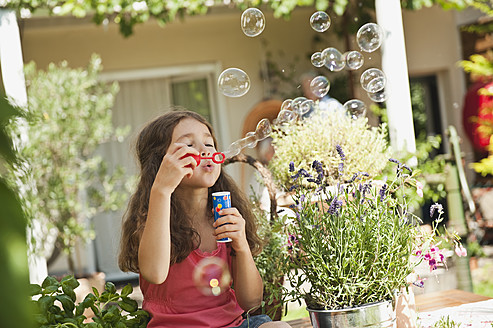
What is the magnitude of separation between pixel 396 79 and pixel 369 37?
386 mm

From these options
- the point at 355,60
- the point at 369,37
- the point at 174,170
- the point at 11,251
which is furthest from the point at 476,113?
the point at 11,251

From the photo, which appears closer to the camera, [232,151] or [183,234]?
[183,234]

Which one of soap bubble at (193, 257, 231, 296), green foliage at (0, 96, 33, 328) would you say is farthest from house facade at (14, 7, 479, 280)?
green foliage at (0, 96, 33, 328)

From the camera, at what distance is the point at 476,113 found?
21.5 feet

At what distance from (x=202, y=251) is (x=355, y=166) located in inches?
30.7

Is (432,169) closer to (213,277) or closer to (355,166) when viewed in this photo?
(355,166)

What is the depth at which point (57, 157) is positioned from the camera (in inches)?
218

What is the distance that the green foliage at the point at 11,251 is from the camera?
287mm

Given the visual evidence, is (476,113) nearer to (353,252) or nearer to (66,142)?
(66,142)

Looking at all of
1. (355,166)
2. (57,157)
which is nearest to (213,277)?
(355,166)

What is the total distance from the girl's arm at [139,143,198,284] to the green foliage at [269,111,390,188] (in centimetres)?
73

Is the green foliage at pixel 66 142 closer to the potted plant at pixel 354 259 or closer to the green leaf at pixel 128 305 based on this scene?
the green leaf at pixel 128 305

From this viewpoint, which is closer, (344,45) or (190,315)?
(190,315)

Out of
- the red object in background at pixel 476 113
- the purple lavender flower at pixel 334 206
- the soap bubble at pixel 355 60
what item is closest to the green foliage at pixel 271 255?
the purple lavender flower at pixel 334 206
